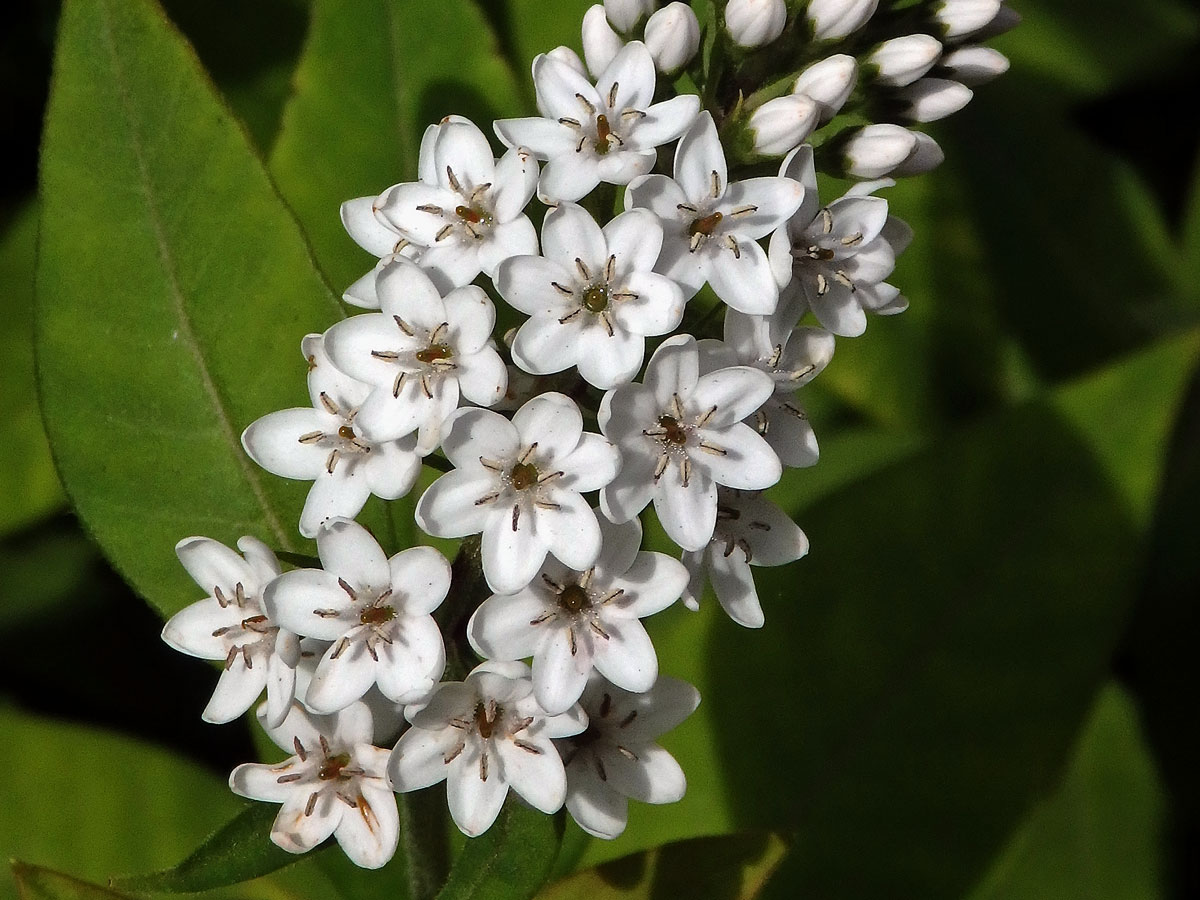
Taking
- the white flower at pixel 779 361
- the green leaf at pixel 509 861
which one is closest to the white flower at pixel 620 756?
the green leaf at pixel 509 861

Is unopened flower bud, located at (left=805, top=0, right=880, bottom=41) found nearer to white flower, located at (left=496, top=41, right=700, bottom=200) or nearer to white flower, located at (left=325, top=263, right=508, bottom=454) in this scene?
white flower, located at (left=496, top=41, right=700, bottom=200)

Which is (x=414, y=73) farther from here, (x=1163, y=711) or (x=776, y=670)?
(x=1163, y=711)

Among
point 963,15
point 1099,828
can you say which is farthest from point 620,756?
point 1099,828

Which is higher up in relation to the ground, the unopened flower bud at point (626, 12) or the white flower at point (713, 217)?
the unopened flower bud at point (626, 12)

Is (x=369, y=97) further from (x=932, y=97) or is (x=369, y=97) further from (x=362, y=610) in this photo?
(x=362, y=610)

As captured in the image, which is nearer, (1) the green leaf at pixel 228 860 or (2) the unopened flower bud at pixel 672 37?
(1) the green leaf at pixel 228 860

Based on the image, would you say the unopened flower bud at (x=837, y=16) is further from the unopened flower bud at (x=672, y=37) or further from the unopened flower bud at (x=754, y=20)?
the unopened flower bud at (x=672, y=37)

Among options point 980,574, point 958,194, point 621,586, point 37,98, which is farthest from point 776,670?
point 37,98
